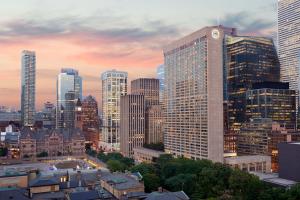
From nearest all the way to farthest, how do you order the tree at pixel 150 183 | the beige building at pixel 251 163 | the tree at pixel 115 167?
the tree at pixel 150 183 → the tree at pixel 115 167 → the beige building at pixel 251 163

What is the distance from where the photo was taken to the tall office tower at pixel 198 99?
517ft

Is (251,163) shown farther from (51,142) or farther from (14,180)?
(14,180)

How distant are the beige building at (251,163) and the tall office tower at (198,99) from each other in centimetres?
875

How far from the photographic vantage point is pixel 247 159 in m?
144

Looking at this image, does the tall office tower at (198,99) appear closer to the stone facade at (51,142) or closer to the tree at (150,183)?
the stone facade at (51,142)

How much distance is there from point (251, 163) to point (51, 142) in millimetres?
95755

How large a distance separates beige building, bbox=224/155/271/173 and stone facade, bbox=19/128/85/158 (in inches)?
3017

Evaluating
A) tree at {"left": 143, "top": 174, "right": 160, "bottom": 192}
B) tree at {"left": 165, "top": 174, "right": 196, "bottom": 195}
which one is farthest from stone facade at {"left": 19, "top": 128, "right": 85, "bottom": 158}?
tree at {"left": 165, "top": 174, "right": 196, "bottom": 195}

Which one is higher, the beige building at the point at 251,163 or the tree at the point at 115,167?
the tree at the point at 115,167

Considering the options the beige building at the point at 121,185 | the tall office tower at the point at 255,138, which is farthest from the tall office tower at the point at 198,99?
the beige building at the point at 121,185

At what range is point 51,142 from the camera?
175375mm

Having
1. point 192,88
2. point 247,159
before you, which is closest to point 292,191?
point 247,159

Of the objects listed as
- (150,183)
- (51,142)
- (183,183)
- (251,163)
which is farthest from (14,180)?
(251,163)

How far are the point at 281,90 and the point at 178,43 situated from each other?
211 feet
